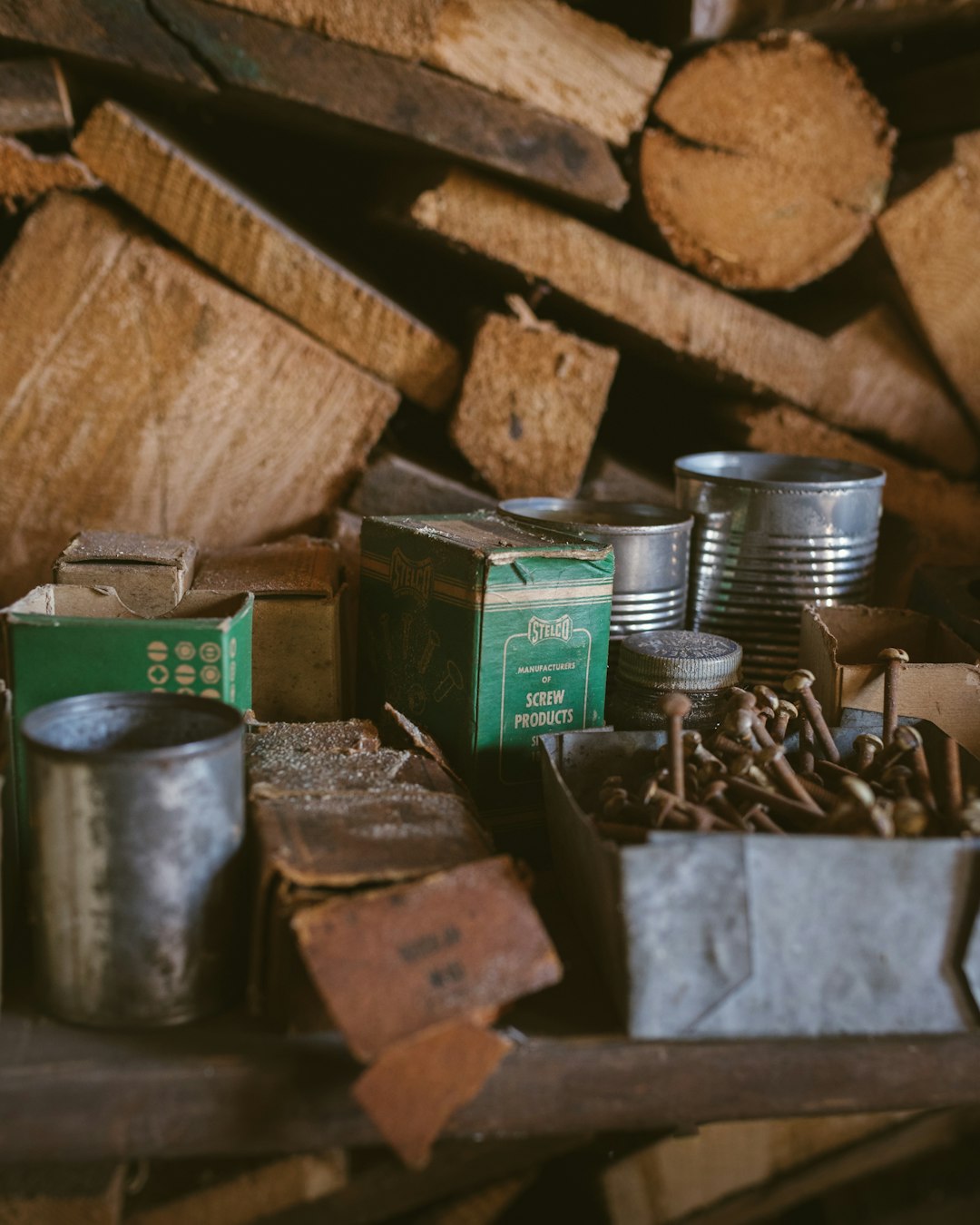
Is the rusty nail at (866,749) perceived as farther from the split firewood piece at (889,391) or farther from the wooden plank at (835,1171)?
the split firewood piece at (889,391)

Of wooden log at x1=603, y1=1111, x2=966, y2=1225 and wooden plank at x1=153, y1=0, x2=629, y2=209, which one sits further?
wooden plank at x1=153, y1=0, x2=629, y2=209

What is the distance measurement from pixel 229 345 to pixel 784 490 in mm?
944

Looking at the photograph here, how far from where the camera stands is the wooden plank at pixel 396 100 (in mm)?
1747

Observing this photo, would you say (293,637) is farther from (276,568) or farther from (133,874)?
(133,874)

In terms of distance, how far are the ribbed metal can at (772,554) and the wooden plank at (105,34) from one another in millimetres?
1037

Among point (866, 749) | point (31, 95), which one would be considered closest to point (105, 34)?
point (31, 95)

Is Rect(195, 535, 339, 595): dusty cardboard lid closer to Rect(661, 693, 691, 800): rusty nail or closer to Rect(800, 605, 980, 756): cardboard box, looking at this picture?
Rect(661, 693, 691, 800): rusty nail

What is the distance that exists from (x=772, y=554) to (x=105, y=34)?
1.31 m

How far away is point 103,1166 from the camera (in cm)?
129

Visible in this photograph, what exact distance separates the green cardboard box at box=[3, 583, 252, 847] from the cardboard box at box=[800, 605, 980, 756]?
87 cm

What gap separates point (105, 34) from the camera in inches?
67.3

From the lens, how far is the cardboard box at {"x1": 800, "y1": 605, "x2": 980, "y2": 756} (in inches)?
63.0

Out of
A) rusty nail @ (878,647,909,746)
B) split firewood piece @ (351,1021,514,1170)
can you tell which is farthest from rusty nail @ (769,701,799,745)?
split firewood piece @ (351,1021,514,1170)

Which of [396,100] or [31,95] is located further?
[396,100]
